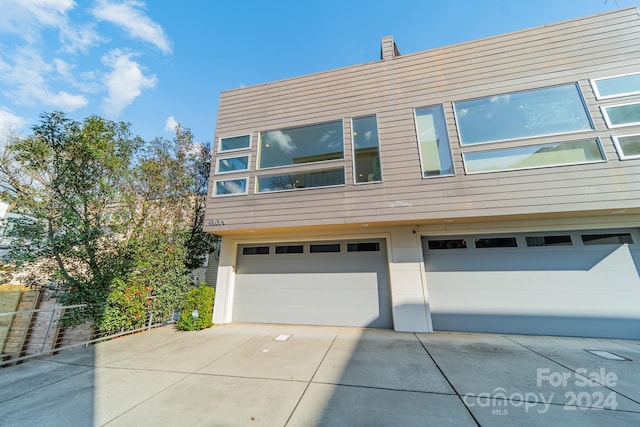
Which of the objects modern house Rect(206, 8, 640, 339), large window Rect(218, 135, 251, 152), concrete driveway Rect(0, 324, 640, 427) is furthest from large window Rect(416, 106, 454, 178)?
large window Rect(218, 135, 251, 152)

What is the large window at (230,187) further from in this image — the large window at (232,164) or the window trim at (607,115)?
the window trim at (607,115)

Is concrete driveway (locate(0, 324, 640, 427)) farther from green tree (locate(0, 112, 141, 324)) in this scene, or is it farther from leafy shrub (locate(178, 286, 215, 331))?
green tree (locate(0, 112, 141, 324))

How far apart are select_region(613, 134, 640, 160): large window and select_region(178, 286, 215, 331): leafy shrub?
953 cm

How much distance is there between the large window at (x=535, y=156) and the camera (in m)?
4.51

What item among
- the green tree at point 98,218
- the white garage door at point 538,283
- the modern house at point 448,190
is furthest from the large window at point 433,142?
the green tree at point 98,218

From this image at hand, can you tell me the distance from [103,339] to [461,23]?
11638 millimetres

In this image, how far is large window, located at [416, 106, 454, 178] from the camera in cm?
514

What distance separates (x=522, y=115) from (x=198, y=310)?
8912 millimetres

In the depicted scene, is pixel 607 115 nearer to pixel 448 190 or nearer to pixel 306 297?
pixel 448 190

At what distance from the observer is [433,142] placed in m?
5.33

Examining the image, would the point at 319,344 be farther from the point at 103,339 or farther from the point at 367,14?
the point at 367,14

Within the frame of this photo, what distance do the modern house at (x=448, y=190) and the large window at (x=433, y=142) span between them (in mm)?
32

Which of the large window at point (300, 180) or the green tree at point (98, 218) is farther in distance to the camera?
the large window at point (300, 180)

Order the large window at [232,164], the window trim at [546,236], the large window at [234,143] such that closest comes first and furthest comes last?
the window trim at [546,236] < the large window at [232,164] < the large window at [234,143]
